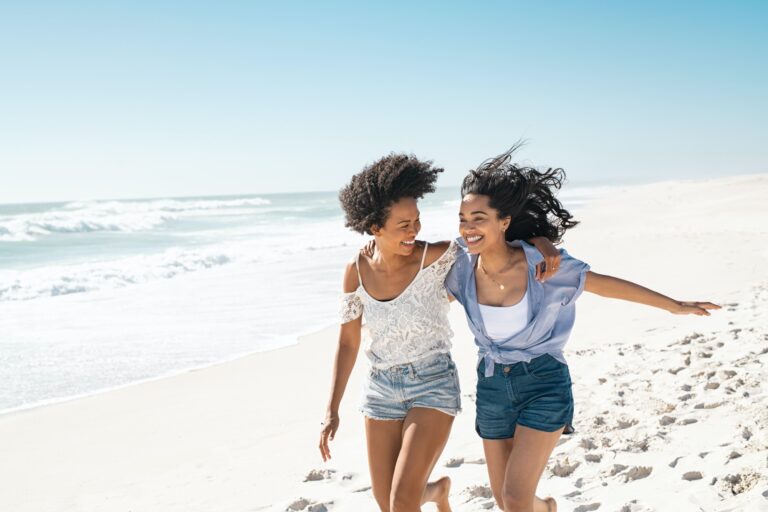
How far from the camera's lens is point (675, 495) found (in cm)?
367

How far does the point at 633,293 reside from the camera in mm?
3268

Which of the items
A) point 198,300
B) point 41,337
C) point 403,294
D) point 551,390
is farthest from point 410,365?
point 198,300

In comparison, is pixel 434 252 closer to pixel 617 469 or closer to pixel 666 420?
pixel 617 469

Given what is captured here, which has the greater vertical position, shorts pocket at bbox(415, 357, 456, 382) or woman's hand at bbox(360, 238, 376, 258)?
woman's hand at bbox(360, 238, 376, 258)

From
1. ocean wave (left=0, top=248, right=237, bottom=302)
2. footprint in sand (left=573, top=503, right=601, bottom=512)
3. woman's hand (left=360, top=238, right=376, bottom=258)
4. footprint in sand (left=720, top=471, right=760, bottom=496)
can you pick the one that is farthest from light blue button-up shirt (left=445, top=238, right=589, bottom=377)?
ocean wave (left=0, top=248, right=237, bottom=302)

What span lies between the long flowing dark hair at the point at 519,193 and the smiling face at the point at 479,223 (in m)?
0.03

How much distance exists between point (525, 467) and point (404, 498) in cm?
54

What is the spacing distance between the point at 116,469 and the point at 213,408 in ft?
4.37

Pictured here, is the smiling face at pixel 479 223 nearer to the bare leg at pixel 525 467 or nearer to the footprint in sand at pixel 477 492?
the bare leg at pixel 525 467

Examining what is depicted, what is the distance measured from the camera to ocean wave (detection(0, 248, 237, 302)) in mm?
14586

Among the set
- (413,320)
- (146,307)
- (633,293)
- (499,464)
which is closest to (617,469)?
(499,464)

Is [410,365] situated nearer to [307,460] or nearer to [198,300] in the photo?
[307,460]

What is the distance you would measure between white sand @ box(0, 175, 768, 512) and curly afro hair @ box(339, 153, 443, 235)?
1.76 m

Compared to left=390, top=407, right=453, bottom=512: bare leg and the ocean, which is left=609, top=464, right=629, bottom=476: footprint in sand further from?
the ocean
